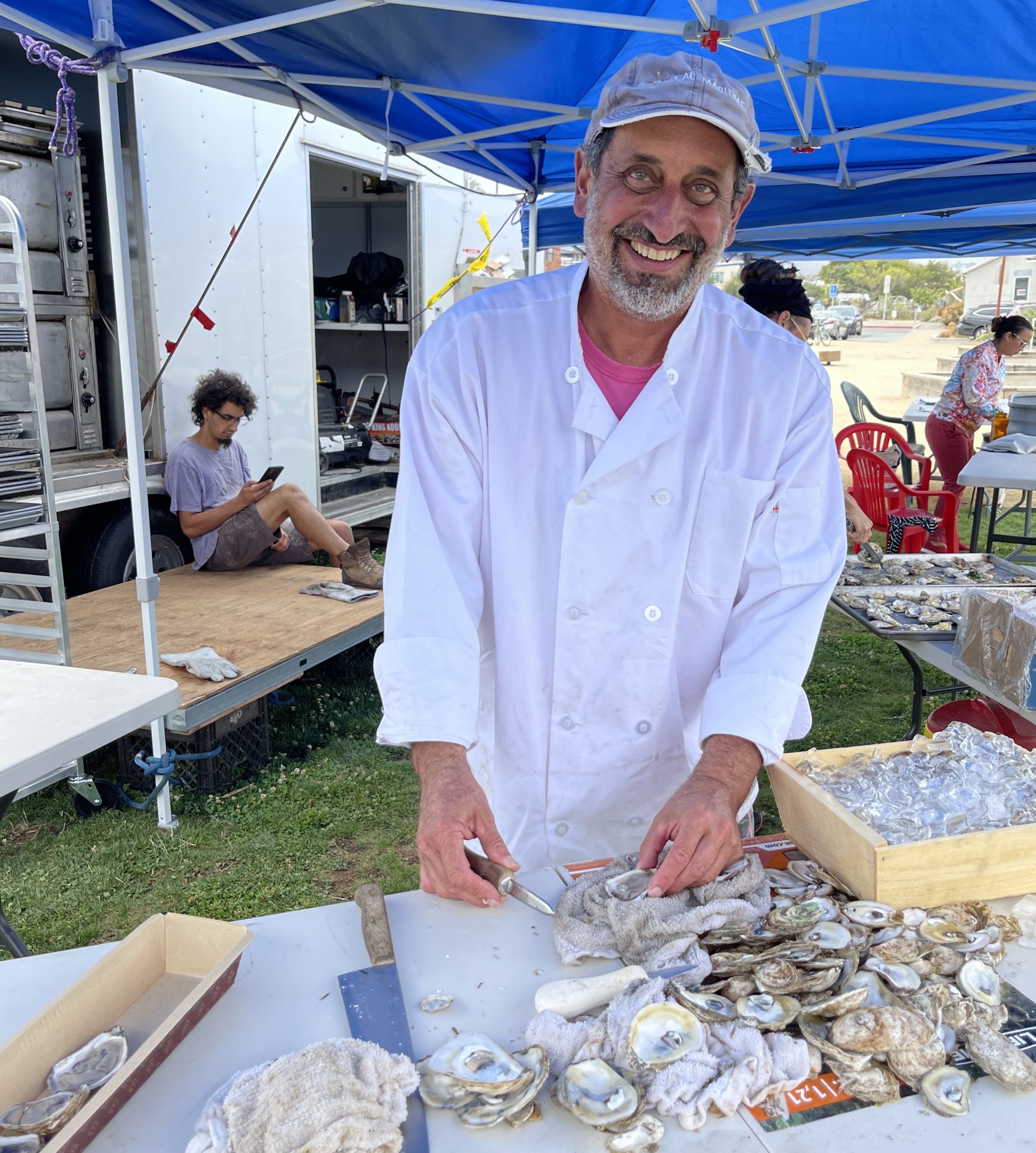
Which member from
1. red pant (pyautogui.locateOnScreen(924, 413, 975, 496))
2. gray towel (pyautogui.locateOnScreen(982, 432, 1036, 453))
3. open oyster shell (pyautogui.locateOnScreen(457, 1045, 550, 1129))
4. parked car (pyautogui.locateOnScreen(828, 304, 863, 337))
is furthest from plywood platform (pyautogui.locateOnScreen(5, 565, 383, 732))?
parked car (pyautogui.locateOnScreen(828, 304, 863, 337))

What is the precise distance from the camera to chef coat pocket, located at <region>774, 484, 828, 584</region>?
5.96ft

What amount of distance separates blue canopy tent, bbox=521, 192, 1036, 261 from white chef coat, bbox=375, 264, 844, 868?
18.1ft

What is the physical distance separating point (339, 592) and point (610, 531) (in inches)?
152

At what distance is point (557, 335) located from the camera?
1.89 meters

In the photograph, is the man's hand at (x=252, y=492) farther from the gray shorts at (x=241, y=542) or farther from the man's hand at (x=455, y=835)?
the man's hand at (x=455, y=835)

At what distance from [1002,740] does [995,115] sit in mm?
4595

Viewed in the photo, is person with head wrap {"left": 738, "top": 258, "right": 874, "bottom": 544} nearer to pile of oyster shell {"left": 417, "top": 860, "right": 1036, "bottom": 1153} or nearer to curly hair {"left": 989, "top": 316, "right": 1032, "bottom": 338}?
pile of oyster shell {"left": 417, "top": 860, "right": 1036, "bottom": 1153}

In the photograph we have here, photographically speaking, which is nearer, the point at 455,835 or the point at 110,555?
the point at 455,835

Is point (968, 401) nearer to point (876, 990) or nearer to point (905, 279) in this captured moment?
point (876, 990)

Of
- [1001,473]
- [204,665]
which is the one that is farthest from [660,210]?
[1001,473]

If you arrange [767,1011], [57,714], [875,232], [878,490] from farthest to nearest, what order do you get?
1. [875,232]
2. [878,490]
3. [57,714]
4. [767,1011]

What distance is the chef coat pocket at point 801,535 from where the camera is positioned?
1.82m

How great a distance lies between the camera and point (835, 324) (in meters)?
43.1

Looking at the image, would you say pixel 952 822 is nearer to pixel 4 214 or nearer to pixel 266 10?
pixel 266 10
